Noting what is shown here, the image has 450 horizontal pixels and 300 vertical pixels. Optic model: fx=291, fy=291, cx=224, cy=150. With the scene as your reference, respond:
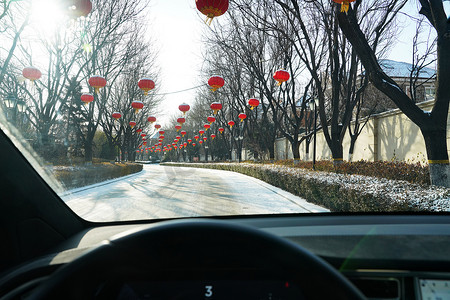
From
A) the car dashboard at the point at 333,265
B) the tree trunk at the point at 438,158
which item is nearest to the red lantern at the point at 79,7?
the car dashboard at the point at 333,265

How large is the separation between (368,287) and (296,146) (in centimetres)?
1656

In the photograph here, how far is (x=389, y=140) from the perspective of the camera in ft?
53.6

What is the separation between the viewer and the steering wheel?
753 millimetres

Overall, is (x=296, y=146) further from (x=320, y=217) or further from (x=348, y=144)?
(x=320, y=217)

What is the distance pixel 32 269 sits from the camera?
129 centimetres

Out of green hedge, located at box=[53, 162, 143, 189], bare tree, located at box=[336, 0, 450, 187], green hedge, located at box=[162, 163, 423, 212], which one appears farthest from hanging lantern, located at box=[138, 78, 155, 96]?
bare tree, located at box=[336, 0, 450, 187]

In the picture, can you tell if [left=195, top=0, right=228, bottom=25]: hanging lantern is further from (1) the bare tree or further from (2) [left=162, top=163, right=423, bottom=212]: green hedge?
(2) [left=162, top=163, right=423, bottom=212]: green hedge

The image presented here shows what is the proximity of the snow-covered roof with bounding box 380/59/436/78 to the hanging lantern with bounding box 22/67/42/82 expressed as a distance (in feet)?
43.3

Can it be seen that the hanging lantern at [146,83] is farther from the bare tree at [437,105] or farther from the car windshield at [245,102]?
the bare tree at [437,105]

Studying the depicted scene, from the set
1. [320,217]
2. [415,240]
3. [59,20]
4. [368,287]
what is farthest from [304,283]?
[59,20]

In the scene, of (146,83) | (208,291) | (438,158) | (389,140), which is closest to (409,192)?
(438,158)

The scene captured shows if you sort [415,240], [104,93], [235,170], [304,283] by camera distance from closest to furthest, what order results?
[304,283] → [415,240] → [104,93] → [235,170]

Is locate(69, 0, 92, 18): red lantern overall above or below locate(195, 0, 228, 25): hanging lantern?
above

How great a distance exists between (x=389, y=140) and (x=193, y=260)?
59.3ft
